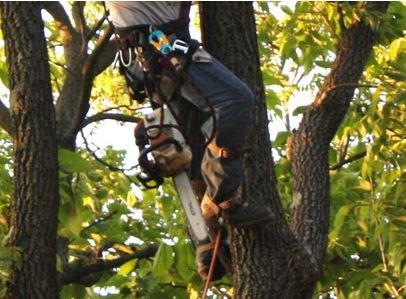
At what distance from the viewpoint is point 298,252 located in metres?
4.82

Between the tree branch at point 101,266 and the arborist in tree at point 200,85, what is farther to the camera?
the tree branch at point 101,266

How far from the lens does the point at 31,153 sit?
475cm

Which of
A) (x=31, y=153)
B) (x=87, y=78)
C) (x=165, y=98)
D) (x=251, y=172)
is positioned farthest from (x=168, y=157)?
(x=87, y=78)

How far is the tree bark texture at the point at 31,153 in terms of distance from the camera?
187 inches

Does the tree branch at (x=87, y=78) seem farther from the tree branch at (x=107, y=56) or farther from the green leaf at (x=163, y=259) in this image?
the green leaf at (x=163, y=259)

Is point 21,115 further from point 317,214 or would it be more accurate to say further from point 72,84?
point 72,84

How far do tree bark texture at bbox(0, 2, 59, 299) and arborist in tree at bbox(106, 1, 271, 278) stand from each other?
45 centimetres

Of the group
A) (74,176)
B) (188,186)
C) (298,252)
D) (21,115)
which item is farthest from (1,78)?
(298,252)

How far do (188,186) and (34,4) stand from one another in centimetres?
109

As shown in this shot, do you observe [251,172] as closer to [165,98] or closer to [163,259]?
[165,98]

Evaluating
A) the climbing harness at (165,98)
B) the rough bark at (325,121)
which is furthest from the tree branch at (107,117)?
the climbing harness at (165,98)

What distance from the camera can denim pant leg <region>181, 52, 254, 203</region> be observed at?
4363 mm

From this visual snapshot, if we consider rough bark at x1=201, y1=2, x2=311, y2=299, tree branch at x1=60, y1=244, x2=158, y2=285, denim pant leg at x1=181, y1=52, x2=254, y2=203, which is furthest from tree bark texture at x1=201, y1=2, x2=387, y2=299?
tree branch at x1=60, y1=244, x2=158, y2=285

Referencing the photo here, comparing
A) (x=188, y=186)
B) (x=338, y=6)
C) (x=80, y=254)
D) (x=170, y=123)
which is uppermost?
(x=338, y=6)
